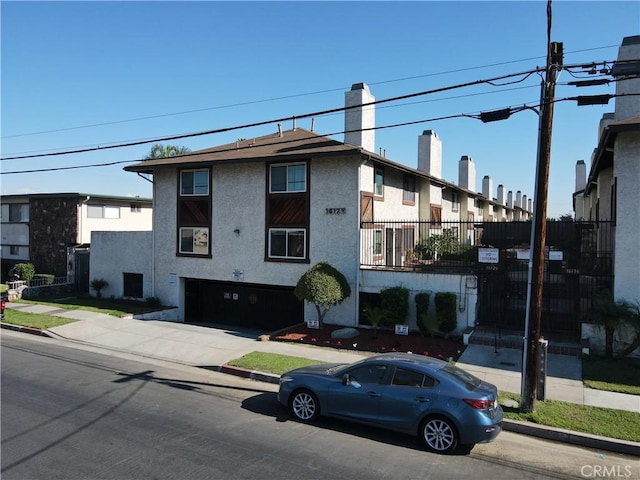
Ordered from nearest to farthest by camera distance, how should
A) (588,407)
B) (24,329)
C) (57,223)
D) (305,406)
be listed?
(305,406), (588,407), (24,329), (57,223)

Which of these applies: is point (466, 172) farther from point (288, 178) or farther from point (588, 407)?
point (588, 407)

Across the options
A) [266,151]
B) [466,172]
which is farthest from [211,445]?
[466,172]

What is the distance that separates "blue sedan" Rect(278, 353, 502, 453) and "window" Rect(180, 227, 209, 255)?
13.1 meters

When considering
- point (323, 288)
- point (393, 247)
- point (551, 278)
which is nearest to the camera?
point (551, 278)

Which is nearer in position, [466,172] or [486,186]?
[466,172]

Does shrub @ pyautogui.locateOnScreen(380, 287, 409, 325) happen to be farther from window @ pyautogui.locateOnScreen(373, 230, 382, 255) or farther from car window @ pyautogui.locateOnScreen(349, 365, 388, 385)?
car window @ pyautogui.locateOnScreen(349, 365, 388, 385)

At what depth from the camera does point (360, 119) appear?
18.7 metres

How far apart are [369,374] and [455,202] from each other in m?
27.0

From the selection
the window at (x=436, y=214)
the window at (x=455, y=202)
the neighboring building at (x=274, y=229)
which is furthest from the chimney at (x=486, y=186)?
the neighboring building at (x=274, y=229)

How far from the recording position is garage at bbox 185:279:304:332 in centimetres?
1992

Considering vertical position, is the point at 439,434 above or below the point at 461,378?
below

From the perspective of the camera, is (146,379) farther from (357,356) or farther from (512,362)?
(512,362)

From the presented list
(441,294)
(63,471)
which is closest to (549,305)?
(441,294)

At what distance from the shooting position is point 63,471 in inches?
244
